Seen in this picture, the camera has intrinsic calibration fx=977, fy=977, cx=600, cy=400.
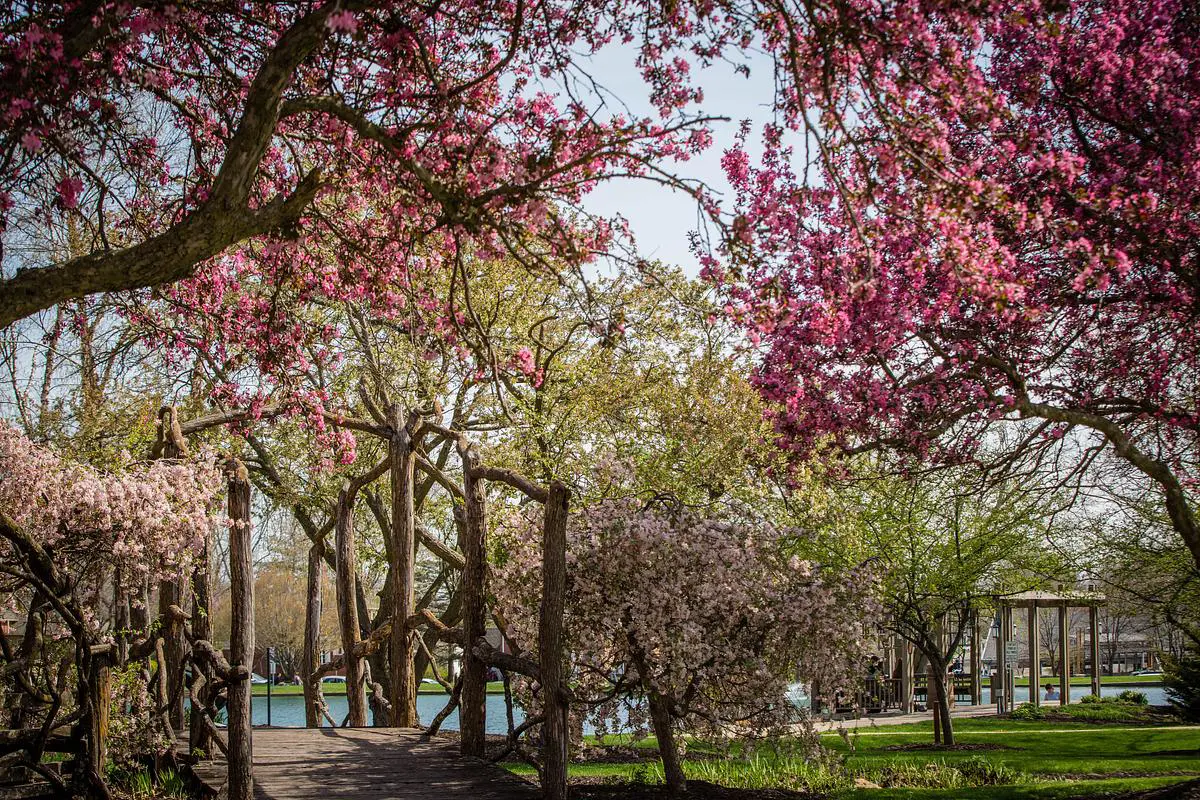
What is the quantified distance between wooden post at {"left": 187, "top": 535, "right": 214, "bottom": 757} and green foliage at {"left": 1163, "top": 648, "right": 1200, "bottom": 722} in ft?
59.5

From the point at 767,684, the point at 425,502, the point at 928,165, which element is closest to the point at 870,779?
the point at 767,684

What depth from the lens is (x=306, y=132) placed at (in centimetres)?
778

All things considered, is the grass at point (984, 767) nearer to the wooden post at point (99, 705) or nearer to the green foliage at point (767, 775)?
the green foliage at point (767, 775)

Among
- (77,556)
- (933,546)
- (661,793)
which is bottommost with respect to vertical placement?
(661,793)

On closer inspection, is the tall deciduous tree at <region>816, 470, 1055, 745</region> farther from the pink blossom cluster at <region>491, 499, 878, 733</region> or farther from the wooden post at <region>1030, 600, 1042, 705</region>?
the wooden post at <region>1030, 600, 1042, 705</region>

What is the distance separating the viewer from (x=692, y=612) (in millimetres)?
8164

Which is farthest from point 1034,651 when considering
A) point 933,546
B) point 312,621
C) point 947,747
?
point 312,621

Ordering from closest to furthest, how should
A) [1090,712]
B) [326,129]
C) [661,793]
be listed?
[326,129], [661,793], [1090,712]

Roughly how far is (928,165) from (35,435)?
15.7 meters

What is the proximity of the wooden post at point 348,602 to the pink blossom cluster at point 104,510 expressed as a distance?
12.6ft

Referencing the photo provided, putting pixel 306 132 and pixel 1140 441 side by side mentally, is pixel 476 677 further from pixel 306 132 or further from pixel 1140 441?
pixel 1140 441

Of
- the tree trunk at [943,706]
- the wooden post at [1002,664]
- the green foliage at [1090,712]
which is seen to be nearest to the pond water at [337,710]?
the wooden post at [1002,664]

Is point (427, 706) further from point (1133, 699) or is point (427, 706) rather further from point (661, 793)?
point (661, 793)

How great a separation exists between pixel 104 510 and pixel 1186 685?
2001cm
